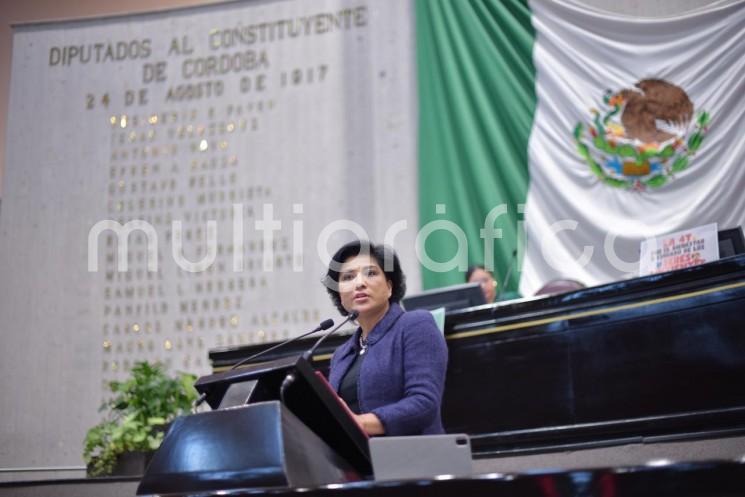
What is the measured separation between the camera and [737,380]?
3.19 m

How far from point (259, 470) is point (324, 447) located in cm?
21

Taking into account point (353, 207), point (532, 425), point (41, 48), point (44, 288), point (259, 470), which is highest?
point (41, 48)

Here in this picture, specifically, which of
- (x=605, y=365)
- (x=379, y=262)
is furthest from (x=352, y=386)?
(x=605, y=365)

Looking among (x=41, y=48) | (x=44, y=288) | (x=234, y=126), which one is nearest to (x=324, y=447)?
(x=234, y=126)

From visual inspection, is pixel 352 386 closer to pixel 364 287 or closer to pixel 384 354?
pixel 384 354

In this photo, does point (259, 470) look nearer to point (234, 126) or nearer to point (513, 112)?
point (513, 112)

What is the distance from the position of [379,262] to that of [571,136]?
356cm

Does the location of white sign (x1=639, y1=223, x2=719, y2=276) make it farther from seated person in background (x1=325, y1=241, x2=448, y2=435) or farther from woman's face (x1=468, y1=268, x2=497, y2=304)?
seated person in background (x1=325, y1=241, x2=448, y2=435)

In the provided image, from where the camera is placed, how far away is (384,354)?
218cm

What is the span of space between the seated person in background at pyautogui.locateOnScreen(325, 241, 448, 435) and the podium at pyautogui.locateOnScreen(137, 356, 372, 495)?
28 cm

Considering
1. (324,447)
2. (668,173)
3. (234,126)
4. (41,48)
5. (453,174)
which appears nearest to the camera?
(324,447)

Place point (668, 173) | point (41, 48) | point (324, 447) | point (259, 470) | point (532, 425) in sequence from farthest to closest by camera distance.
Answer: point (41, 48) < point (668, 173) < point (532, 425) < point (324, 447) < point (259, 470)

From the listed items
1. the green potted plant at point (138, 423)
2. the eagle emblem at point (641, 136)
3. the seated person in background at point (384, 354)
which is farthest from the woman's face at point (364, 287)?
the eagle emblem at point (641, 136)

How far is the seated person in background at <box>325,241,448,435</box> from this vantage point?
6.58ft
